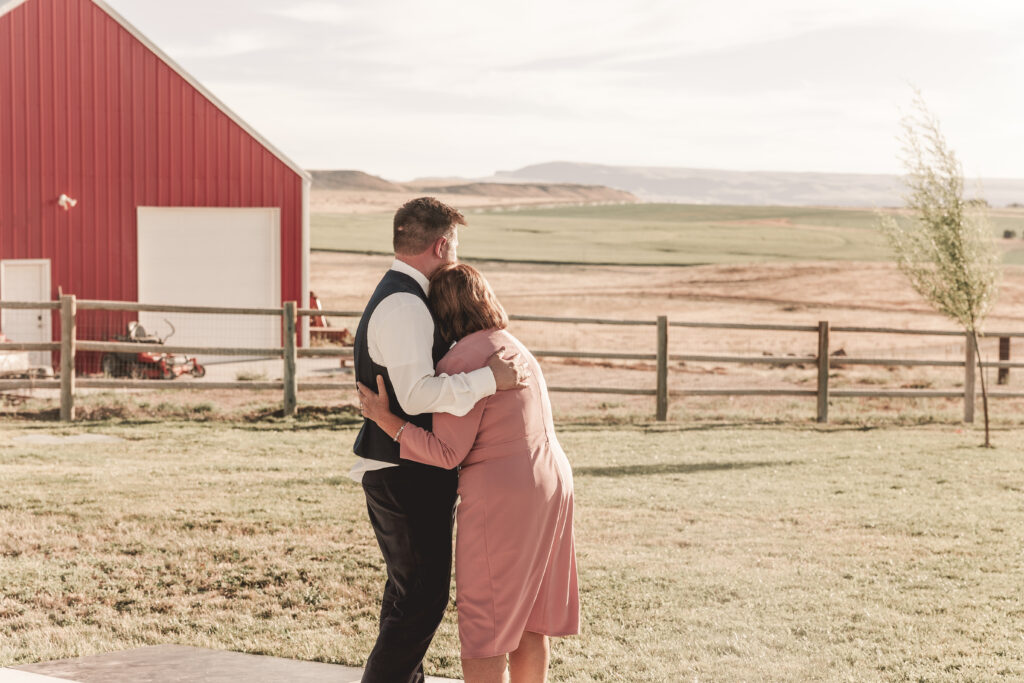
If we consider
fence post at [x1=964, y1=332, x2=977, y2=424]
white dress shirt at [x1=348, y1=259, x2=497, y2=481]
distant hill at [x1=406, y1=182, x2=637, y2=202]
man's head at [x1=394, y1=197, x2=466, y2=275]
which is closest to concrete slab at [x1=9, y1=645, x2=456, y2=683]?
white dress shirt at [x1=348, y1=259, x2=497, y2=481]

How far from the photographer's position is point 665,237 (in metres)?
71.7

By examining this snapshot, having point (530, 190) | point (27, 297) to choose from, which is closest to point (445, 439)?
point (27, 297)

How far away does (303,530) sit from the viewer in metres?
6.66

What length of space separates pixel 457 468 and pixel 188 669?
156 cm

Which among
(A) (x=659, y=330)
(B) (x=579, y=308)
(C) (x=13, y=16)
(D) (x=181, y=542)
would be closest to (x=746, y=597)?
(D) (x=181, y=542)

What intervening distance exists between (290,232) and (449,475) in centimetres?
1606

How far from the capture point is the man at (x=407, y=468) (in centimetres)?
329

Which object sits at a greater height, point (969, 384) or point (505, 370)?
point (505, 370)

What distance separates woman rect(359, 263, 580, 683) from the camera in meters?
3.30

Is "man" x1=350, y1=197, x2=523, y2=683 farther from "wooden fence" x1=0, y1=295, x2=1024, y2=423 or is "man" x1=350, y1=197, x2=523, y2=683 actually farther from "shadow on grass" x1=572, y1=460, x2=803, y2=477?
"wooden fence" x1=0, y1=295, x2=1024, y2=423

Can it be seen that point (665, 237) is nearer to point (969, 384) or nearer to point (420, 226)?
point (969, 384)

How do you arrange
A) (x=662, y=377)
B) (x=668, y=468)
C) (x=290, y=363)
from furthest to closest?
(x=662, y=377) → (x=290, y=363) → (x=668, y=468)

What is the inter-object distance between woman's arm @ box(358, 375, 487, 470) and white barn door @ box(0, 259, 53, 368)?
48.8 ft

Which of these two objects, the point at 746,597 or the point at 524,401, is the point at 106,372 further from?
the point at 524,401
